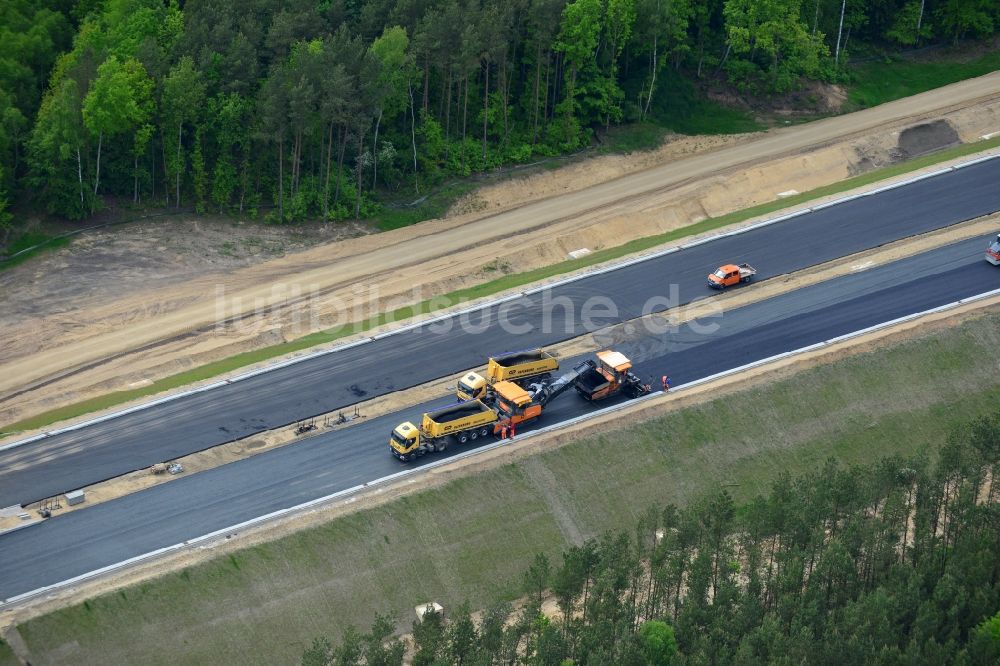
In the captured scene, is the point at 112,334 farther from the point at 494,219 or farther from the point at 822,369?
the point at 822,369

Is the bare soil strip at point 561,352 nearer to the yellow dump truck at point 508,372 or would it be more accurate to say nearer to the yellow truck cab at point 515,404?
the yellow dump truck at point 508,372

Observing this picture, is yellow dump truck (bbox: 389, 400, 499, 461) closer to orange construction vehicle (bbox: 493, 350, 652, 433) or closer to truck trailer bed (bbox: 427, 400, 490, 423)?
truck trailer bed (bbox: 427, 400, 490, 423)

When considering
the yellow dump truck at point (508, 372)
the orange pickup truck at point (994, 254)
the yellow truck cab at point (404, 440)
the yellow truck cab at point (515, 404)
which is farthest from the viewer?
the orange pickup truck at point (994, 254)

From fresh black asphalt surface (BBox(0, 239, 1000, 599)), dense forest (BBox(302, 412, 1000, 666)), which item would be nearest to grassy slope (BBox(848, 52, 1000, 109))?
fresh black asphalt surface (BBox(0, 239, 1000, 599))

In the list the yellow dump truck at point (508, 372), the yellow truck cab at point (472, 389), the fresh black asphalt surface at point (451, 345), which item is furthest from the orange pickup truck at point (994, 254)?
the yellow truck cab at point (472, 389)

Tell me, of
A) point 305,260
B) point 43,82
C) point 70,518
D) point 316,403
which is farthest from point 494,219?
point 70,518

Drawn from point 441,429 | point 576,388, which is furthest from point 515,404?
point 576,388
